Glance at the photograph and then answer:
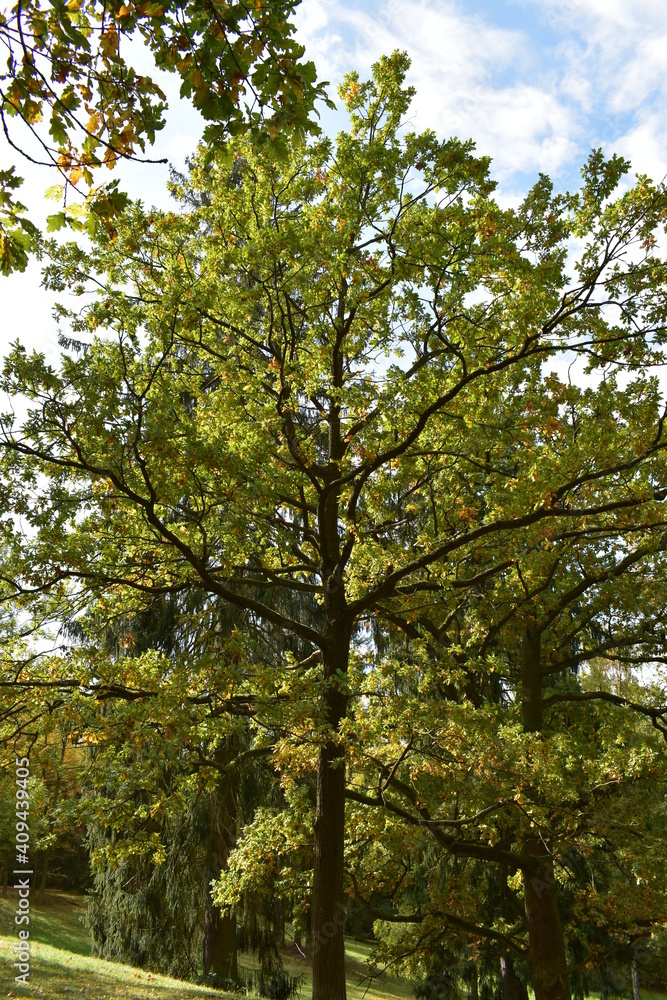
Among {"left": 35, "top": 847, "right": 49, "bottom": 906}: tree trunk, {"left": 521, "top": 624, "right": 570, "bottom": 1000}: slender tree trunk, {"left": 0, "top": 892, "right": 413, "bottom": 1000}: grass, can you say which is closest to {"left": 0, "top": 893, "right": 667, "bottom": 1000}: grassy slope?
{"left": 0, "top": 892, "right": 413, "bottom": 1000}: grass

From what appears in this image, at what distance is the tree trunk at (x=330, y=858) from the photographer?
23.9 ft

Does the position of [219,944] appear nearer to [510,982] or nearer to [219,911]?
[219,911]

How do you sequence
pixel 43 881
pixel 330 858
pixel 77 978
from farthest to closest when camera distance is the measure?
1. pixel 43 881
2. pixel 77 978
3. pixel 330 858

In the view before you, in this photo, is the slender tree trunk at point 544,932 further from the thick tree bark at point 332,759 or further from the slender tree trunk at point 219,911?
the slender tree trunk at point 219,911

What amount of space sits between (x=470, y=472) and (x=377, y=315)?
2.75 metres

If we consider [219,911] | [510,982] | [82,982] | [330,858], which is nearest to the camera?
[330,858]

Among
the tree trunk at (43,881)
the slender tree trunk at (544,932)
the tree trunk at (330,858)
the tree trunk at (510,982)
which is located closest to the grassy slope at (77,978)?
the tree trunk at (330,858)

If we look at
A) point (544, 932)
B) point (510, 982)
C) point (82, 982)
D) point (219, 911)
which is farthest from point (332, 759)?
point (510, 982)

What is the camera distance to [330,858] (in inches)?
303

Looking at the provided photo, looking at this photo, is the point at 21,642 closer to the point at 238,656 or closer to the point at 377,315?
the point at 238,656

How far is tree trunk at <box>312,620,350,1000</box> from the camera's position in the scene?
7297 millimetres

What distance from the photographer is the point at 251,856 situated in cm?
884

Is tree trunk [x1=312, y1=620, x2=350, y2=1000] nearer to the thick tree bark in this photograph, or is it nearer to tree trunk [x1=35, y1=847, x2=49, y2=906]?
the thick tree bark

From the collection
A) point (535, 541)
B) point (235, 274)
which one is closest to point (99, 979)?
point (535, 541)
